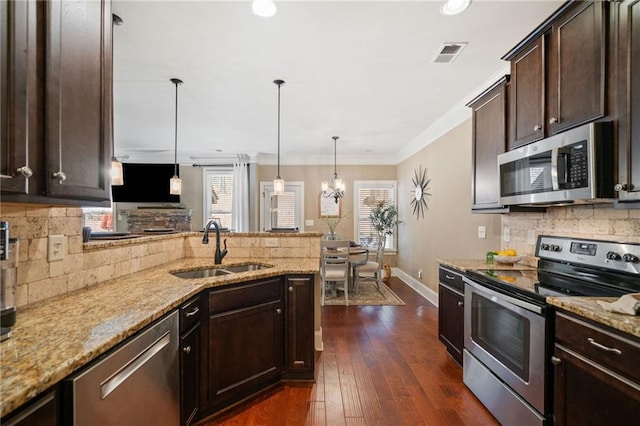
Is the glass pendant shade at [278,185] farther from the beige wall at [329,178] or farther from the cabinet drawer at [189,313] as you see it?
the beige wall at [329,178]

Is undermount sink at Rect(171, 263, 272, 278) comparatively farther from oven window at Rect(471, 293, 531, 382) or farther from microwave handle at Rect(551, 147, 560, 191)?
microwave handle at Rect(551, 147, 560, 191)

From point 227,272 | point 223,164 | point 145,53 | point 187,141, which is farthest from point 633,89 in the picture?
point 223,164

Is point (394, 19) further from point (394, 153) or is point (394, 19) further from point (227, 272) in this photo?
point (394, 153)

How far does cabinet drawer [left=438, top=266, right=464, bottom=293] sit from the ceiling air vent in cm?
184

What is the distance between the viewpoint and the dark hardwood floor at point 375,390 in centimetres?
197

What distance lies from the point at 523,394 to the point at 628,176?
1.29 m

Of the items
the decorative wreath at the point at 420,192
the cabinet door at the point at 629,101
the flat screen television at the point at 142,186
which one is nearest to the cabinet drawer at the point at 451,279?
→ the cabinet door at the point at 629,101

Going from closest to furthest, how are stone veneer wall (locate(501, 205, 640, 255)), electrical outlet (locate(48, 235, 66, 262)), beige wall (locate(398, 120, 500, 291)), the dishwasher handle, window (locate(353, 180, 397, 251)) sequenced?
the dishwasher handle
electrical outlet (locate(48, 235, 66, 262))
stone veneer wall (locate(501, 205, 640, 255))
beige wall (locate(398, 120, 500, 291))
window (locate(353, 180, 397, 251))

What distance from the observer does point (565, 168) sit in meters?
1.75

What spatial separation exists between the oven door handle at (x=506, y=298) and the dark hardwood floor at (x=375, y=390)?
2.69 feet

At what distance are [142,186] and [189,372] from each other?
19.6 feet

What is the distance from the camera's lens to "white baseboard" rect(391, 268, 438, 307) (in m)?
4.47

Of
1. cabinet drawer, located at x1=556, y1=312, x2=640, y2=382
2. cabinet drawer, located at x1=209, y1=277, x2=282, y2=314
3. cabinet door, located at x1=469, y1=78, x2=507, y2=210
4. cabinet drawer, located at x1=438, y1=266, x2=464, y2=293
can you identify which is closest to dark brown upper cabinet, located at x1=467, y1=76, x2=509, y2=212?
cabinet door, located at x1=469, y1=78, x2=507, y2=210

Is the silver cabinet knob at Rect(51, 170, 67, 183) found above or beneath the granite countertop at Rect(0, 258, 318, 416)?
above
